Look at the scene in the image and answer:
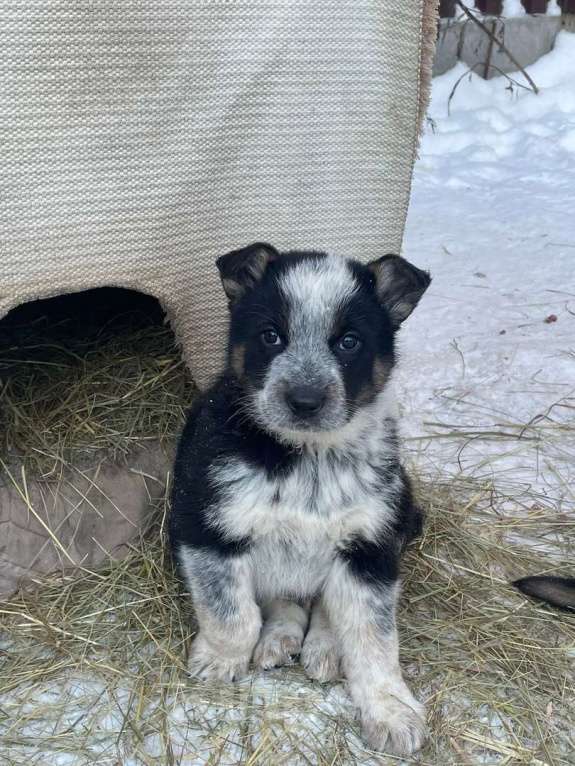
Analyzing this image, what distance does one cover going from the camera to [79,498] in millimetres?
4062

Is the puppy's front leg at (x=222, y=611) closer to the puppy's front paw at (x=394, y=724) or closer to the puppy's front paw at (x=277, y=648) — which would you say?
the puppy's front paw at (x=277, y=648)

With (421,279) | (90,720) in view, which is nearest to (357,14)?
(421,279)

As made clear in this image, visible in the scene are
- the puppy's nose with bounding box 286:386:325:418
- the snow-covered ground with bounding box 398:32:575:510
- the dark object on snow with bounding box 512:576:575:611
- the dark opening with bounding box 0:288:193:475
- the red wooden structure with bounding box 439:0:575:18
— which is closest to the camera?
the puppy's nose with bounding box 286:386:325:418

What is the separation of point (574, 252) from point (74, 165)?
4.74m

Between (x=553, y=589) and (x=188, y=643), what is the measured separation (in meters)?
1.50

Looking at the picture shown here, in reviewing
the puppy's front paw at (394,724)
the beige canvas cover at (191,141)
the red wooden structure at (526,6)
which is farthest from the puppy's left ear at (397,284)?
the red wooden structure at (526,6)

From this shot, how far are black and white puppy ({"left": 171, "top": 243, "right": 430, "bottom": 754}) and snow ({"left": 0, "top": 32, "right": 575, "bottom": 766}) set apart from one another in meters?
0.22

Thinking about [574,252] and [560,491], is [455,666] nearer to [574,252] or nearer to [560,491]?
[560,491]

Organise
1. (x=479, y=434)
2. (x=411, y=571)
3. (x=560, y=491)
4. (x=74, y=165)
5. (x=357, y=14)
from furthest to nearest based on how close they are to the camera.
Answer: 1. (x=479, y=434)
2. (x=560, y=491)
3. (x=411, y=571)
4. (x=357, y=14)
5. (x=74, y=165)

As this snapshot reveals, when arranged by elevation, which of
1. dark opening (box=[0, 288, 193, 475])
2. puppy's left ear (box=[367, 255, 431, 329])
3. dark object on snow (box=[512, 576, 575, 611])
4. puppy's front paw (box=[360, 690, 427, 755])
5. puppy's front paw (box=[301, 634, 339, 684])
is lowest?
dark object on snow (box=[512, 576, 575, 611])

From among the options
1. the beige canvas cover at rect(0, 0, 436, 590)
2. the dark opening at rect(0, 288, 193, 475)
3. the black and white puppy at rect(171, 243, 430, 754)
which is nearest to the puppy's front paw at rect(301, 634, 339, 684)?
the black and white puppy at rect(171, 243, 430, 754)

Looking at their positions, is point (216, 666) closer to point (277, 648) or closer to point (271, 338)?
point (277, 648)

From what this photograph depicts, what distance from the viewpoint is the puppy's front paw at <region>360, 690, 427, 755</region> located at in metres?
3.12

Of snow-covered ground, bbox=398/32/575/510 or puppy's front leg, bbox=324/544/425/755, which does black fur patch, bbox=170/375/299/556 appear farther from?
snow-covered ground, bbox=398/32/575/510
